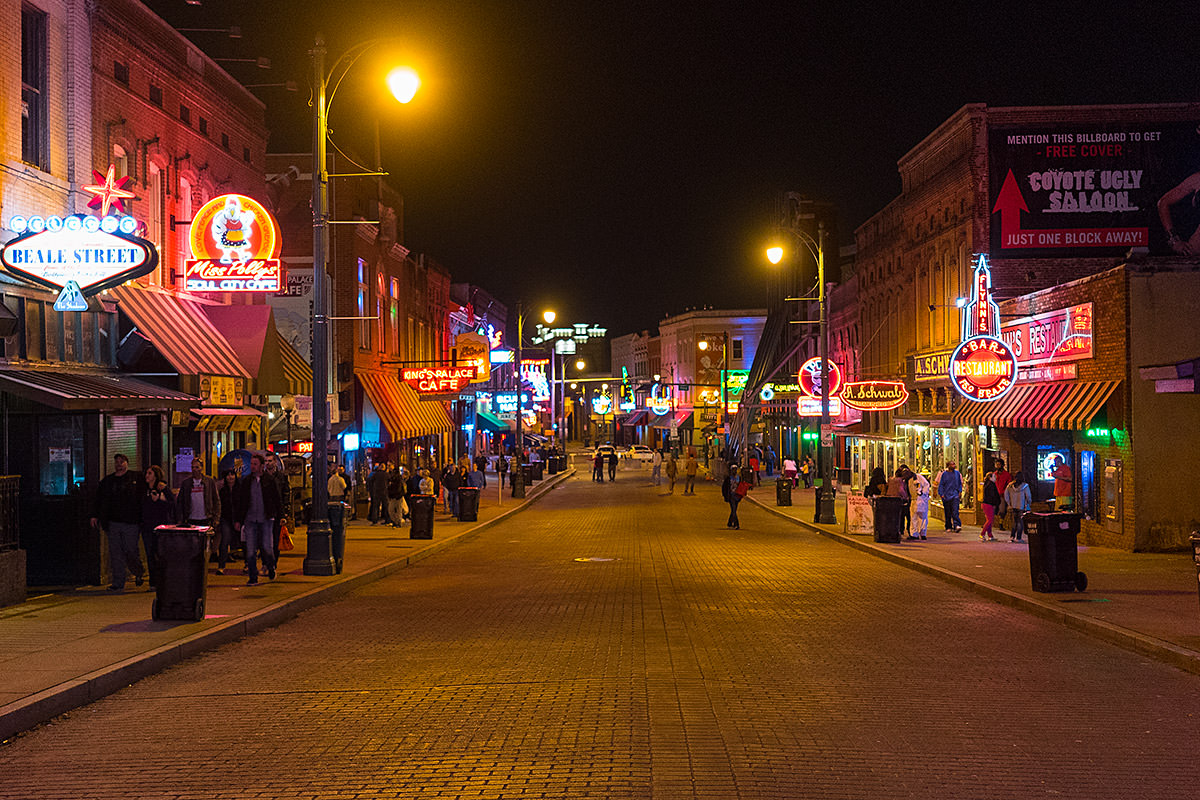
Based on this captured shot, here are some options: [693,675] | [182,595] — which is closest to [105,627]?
[182,595]

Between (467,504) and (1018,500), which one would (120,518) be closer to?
(467,504)

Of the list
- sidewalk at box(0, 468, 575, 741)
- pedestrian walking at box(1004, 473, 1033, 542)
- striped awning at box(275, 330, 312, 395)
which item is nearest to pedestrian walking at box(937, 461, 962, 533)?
pedestrian walking at box(1004, 473, 1033, 542)

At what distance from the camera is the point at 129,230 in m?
15.9

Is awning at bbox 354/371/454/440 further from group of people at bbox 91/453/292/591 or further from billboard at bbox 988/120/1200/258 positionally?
billboard at bbox 988/120/1200/258

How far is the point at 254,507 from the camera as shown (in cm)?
1623

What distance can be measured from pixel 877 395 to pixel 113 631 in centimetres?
2453

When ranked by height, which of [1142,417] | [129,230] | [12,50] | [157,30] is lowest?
[1142,417]

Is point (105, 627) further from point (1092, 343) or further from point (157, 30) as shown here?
point (1092, 343)

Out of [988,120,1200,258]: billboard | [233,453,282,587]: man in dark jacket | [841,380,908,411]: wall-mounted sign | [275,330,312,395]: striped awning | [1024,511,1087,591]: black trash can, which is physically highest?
[988,120,1200,258]: billboard

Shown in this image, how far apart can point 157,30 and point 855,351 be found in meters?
32.3

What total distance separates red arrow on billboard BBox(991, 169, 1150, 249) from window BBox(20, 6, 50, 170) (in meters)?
23.1

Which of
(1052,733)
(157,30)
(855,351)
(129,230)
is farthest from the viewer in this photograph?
(855,351)

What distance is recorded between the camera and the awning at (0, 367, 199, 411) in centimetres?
1398

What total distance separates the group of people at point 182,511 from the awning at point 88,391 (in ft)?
2.84
